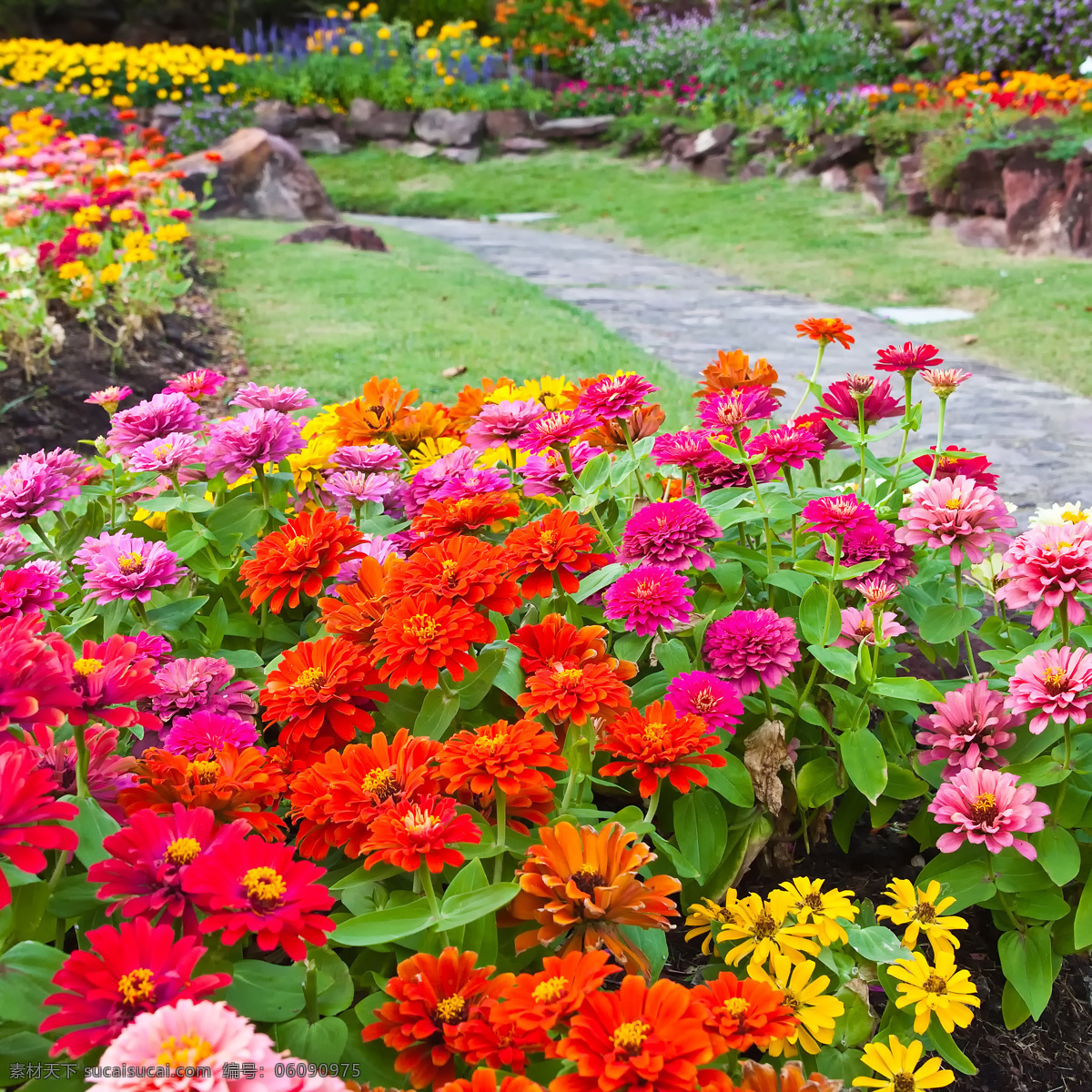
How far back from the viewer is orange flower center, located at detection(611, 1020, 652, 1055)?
93cm

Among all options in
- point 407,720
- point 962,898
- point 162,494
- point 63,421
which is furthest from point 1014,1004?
point 63,421

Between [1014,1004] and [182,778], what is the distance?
1.25 metres

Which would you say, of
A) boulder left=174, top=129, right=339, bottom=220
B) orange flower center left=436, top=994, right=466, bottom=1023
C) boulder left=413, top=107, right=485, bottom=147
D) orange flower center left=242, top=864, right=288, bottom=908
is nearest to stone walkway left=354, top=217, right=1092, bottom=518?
boulder left=174, top=129, right=339, bottom=220

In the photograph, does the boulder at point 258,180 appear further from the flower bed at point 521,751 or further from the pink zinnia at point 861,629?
the pink zinnia at point 861,629

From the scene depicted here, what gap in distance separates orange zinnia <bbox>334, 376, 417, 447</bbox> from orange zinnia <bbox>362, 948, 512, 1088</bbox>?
129 cm

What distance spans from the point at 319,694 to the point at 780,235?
7.91 meters

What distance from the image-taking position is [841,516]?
1.68 metres

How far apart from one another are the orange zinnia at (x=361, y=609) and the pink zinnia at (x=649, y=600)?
1.14ft

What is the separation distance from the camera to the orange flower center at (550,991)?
998 millimetres

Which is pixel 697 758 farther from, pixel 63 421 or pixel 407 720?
pixel 63 421

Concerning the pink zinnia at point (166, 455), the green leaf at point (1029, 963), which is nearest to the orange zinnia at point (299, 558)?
the pink zinnia at point (166, 455)

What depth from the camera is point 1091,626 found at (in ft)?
5.58

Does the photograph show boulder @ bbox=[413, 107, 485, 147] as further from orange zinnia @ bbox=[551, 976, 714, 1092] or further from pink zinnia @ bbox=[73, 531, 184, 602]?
orange zinnia @ bbox=[551, 976, 714, 1092]

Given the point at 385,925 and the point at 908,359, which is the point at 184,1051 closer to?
the point at 385,925
